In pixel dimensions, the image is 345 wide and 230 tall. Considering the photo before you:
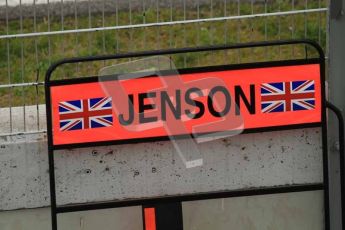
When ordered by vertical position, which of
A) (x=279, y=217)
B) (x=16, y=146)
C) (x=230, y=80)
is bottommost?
(x=279, y=217)

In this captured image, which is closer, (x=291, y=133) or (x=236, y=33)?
(x=291, y=133)

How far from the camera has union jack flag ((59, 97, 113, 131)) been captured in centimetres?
588

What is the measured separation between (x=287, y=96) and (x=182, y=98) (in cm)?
66

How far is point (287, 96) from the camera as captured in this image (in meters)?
6.07

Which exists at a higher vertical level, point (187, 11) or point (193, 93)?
point (187, 11)

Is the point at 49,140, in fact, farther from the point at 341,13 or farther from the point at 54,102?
the point at 341,13

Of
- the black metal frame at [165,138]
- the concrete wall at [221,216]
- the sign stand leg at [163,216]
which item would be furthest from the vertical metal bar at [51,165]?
the sign stand leg at [163,216]

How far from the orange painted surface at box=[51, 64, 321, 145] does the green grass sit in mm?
348

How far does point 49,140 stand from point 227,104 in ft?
3.64

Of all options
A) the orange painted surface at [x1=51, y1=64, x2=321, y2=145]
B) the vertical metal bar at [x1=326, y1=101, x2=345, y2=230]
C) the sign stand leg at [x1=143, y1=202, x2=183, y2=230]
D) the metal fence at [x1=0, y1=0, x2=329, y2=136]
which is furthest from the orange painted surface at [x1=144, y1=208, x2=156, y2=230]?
the vertical metal bar at [x1=326, y1=101, x2=345, y2=230]

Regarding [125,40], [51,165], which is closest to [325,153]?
[125,40]

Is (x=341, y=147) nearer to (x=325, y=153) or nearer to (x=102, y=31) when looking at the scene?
(x=325, y=153)

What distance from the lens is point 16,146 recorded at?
6.05m

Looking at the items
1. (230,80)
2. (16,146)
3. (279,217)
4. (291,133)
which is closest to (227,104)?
(230,80)
